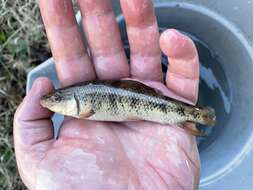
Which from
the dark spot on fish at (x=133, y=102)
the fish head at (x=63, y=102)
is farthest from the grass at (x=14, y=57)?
the dark spot on fish at (x=133, y=102)

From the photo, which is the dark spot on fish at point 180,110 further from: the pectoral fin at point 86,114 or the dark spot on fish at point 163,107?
the pectoral fin at point 86,114

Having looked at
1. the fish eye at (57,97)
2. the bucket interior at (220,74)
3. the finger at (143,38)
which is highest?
the finger at (143,38)

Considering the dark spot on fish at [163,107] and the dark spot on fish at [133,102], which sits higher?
the dark spot on fish at [133,102]

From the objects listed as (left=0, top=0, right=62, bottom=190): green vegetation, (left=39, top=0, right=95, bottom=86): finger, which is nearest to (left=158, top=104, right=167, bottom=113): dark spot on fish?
(left=39, top=0, right=95, bottom=86): finger

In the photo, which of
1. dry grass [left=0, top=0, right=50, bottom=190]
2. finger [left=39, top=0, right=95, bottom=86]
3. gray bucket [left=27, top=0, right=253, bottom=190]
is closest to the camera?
finger [left=39, top=0, right=95, bottom=86]

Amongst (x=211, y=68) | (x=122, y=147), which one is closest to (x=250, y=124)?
(x=211, y=68)

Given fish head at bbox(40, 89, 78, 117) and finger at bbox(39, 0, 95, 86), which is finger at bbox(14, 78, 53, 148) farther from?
finger at bbox(39, 0, 95, 86)

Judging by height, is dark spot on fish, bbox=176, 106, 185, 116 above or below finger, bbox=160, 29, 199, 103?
below
